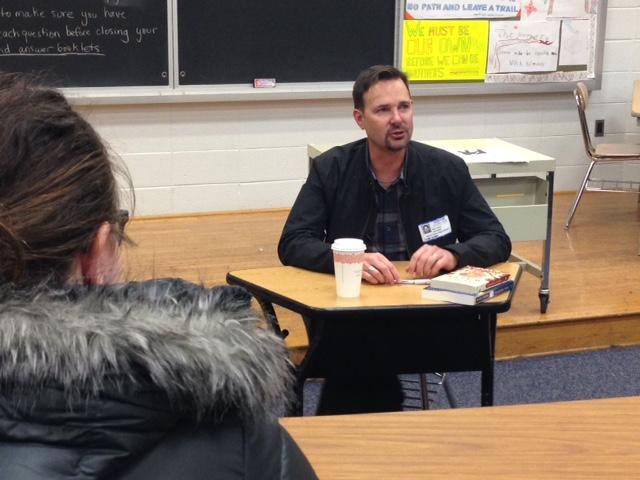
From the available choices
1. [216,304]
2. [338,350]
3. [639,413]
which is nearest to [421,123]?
[338,350]

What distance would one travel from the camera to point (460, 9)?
5977 mm

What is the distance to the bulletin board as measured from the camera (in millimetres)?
5941

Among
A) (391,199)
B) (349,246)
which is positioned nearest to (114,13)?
(391,199)

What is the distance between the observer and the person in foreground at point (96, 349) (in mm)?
848

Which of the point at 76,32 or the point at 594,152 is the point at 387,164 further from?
the point at 594,152

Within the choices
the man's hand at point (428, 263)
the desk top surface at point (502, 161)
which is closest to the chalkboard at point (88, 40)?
the desk top surface at point (502, 161)

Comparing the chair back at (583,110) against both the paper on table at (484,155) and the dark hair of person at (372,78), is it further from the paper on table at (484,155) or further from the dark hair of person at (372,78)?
the dark hair of person at (372,78)

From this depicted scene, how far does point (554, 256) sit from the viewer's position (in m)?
5.02

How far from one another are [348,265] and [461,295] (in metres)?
0.29

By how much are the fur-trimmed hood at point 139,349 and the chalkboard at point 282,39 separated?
474cm

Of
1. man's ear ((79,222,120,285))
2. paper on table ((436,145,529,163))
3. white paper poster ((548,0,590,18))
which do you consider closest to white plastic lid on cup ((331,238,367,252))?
man's ear ((79,222,120,285))

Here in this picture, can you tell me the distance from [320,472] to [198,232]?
406cm

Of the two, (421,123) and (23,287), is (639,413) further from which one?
(421,123)

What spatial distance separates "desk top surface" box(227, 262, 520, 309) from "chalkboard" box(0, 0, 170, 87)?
2.98 metres
